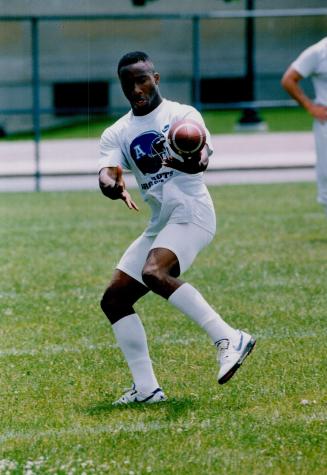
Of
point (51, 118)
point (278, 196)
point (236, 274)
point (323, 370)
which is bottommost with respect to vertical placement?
point (51, 118)

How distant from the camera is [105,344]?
7801mm

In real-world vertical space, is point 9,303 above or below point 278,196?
above

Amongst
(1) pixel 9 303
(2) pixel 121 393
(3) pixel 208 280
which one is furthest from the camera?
(3) pixel 208 280

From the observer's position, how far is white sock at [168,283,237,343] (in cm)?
610

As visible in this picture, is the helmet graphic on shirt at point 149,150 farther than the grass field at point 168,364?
Yes

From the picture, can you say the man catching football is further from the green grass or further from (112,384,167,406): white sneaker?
the green grass

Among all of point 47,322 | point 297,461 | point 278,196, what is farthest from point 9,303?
point 278,196

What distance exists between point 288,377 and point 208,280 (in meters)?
3.42

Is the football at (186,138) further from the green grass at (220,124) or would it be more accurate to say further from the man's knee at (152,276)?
the green grass at (220,124)

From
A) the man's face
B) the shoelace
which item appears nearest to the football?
the man's face

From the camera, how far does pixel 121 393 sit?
652 centimetres

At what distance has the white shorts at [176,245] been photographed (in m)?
6.18

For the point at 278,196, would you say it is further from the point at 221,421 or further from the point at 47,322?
the point at 221,421

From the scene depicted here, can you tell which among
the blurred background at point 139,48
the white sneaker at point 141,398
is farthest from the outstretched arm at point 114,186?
the blurred background at point 139,48
